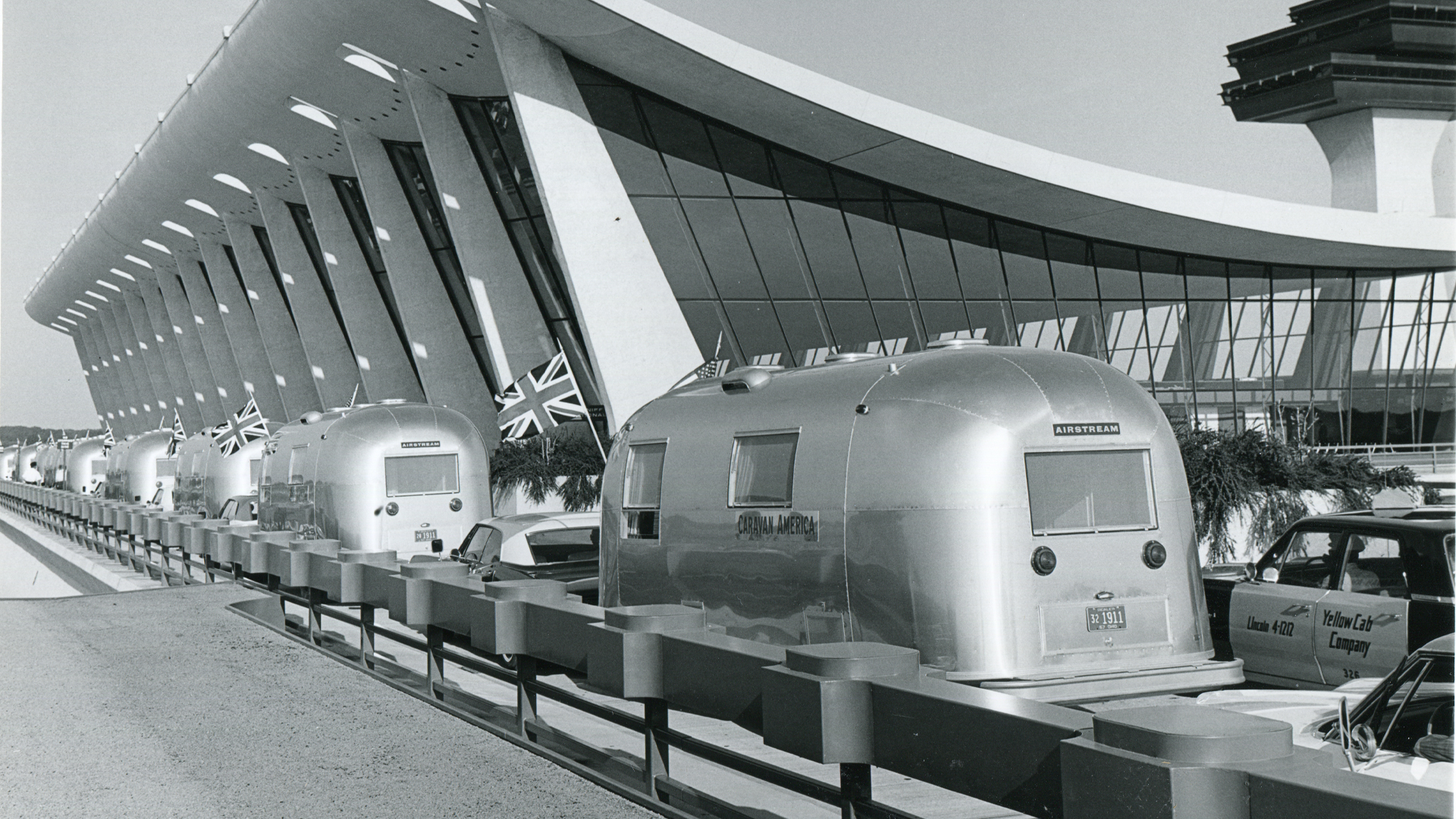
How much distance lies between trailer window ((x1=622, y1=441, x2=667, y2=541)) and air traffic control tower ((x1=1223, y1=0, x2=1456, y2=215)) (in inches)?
Result: 1533

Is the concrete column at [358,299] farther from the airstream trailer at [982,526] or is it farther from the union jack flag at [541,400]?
the airstream trailer at [982,526]

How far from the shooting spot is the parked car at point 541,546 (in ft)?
44.9

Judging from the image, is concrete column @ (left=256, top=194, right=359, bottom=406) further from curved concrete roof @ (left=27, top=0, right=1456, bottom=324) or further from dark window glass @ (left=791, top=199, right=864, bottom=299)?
dark window glass @ (left=791, top=199, right=864, bottom=299)

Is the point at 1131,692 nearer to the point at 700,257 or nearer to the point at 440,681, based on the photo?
the point at 440,681

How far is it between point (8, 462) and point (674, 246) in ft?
303

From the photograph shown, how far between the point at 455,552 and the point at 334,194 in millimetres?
30349

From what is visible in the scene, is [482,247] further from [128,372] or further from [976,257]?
[128,372]

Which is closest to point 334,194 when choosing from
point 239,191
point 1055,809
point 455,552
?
point 239,191

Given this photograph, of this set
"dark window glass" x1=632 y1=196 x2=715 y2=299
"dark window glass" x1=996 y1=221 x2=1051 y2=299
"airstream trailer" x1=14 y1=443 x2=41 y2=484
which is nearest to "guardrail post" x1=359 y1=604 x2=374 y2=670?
"dark window glass" x1=632 y1=196 x2=715 y2=299

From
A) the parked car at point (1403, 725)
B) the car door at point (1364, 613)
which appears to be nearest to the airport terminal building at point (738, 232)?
the car door at point (1364, 613)

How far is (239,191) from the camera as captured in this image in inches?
1939

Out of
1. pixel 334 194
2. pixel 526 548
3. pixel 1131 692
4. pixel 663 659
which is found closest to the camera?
pixel 663 659

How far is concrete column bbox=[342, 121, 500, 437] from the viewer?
122ft

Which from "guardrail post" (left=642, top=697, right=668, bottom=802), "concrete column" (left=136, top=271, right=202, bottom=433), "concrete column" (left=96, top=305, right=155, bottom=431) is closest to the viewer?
"guardrail post" (left=642, top=697, right=668, bottom=802)
